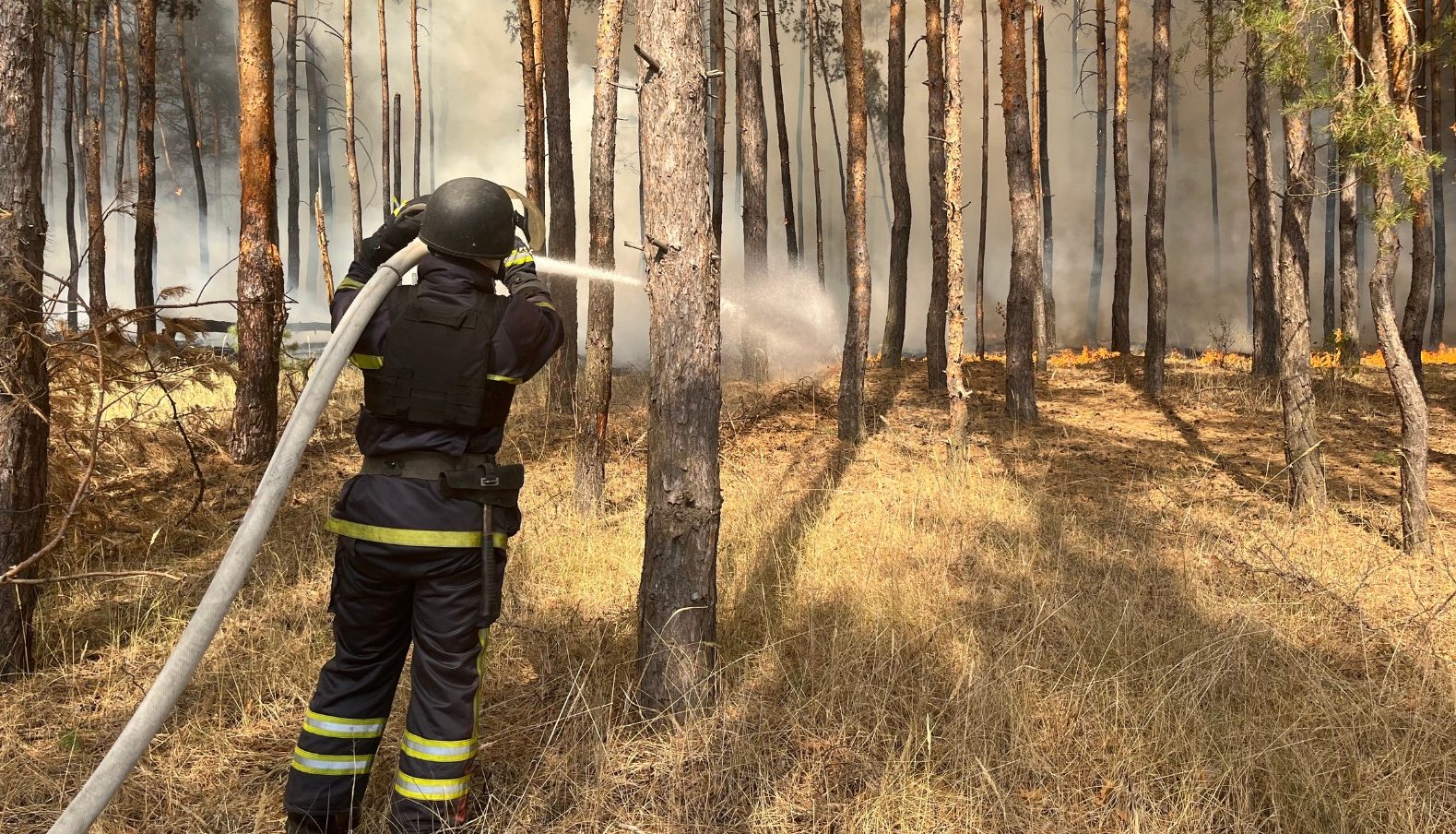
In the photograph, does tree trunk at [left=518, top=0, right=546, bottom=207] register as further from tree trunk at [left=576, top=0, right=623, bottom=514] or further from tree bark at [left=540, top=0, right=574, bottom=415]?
tree trunk at [left=576, top=0, right=623, bottom=514]

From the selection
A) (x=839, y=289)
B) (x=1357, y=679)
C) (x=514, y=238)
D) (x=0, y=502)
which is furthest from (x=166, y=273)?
(x=1357, y=679)

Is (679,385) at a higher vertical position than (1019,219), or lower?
lower

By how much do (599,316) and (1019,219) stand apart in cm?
616

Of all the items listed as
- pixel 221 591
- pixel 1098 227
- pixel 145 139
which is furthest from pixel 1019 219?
pixel 1098 227

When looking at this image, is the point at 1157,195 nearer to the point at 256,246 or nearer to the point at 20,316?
the point at 256,246

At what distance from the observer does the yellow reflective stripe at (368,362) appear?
299 centimetres

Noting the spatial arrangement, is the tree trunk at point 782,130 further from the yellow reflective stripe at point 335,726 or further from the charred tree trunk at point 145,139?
the yellow reflective stripe at point 335,726

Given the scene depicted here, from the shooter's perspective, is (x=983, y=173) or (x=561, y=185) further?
(x=983, y=173)

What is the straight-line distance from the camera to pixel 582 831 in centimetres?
315

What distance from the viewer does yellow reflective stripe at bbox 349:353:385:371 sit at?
299cm

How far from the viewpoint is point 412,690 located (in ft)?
9.96

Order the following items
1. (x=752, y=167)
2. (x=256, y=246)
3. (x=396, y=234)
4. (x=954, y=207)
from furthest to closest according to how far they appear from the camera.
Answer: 1. (x=752, y=167)
2. (x=954, y=207)
3. (x=256, y=246)
4. (x=396, y=234)

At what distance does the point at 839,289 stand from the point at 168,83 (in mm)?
23569

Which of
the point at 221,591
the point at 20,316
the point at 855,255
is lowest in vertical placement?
the point at 221,591
